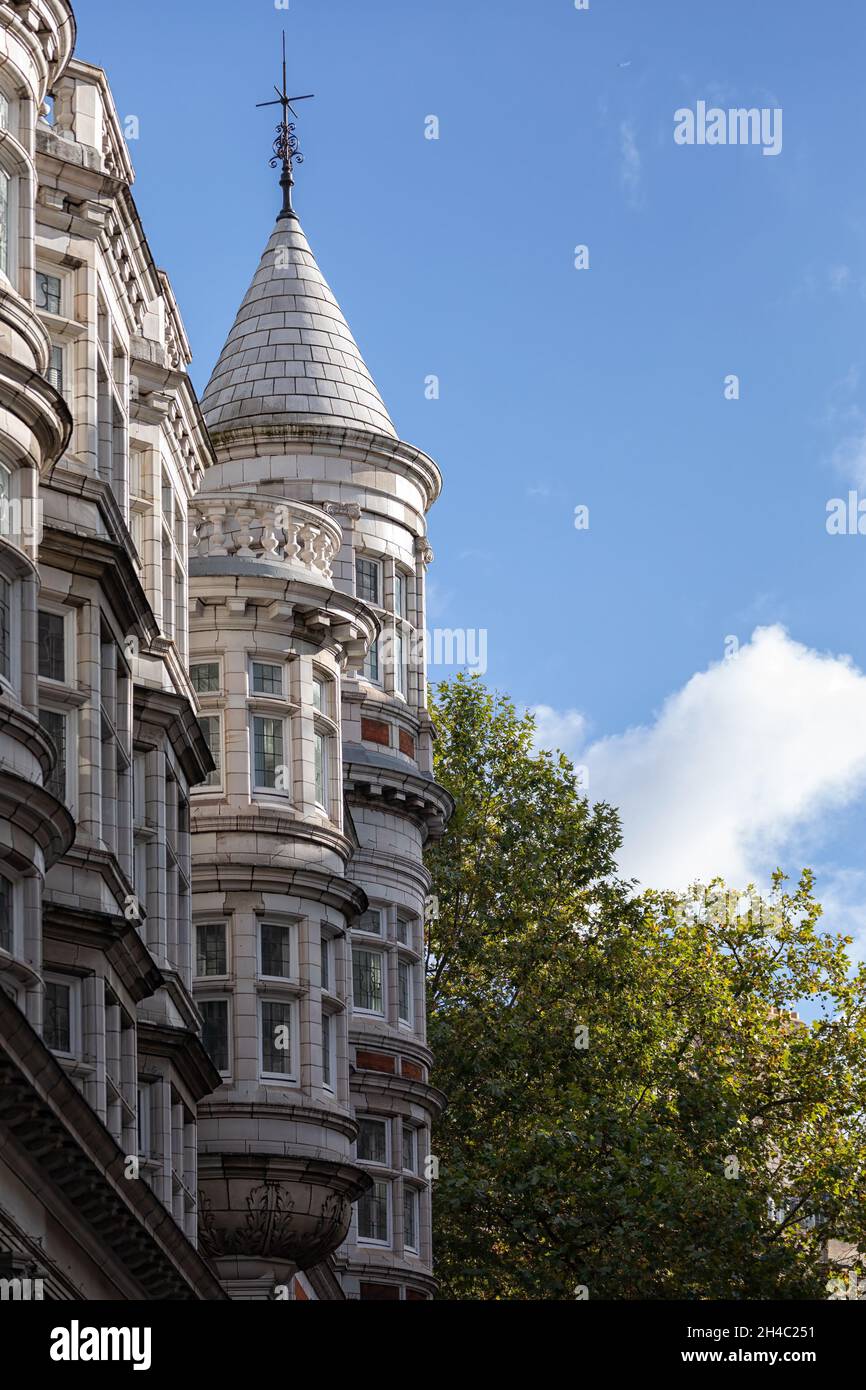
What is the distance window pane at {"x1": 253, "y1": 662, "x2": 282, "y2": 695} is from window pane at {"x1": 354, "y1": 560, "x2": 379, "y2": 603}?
7.04 meters

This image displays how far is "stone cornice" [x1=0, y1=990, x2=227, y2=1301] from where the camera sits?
2109 cm

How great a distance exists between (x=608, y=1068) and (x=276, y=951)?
58.1 feet

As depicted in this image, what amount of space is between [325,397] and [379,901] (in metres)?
9.00

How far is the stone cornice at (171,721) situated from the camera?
104 feet

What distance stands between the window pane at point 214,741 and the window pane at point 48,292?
31.0 feet

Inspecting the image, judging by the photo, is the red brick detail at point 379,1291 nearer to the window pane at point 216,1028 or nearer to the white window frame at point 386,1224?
the white window frame at point 386,1224

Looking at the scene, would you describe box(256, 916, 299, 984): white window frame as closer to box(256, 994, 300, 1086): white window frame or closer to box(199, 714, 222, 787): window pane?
box(256, 994, 300, 1086): white window frame

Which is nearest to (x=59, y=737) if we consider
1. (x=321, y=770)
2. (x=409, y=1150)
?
(x=321, y=770)

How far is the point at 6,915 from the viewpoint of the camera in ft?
78.0

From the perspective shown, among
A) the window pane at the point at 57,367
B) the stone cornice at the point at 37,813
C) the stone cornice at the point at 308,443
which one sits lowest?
the stone cornice at the point at 37,813

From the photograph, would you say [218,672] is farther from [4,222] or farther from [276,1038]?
[4,222]

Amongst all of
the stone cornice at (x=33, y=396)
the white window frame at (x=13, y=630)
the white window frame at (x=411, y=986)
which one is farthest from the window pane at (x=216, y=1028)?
the white window frame at (x=13, y=630)
